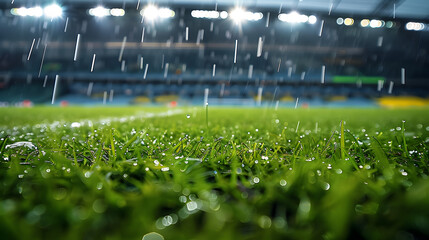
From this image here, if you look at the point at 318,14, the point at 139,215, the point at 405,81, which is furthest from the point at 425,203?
the point at 405,81

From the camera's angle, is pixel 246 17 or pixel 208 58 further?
pixel 208 58

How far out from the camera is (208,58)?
1814cm

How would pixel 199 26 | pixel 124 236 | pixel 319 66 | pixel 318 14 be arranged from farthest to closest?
pixel 319 66 < pixel 199 26 < pixel 318 14 < pixel 124 236

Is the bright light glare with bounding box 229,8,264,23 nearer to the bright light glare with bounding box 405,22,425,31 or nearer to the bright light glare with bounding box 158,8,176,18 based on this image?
the bright light glare with bounding box 158,8,176,18

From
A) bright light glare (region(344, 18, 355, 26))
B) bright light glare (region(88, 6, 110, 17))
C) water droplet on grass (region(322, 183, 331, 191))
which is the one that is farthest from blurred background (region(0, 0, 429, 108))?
water droplet on grass (region(322, 183, 331, 191))

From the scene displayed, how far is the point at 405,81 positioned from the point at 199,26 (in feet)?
48.2

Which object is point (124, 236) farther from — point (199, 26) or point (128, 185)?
point (199, 26)

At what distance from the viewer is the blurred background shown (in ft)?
56.1

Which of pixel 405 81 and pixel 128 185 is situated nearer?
pixel 128 185

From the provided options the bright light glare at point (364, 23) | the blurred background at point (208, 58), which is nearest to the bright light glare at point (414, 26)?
the blurred background at point (208, 58)

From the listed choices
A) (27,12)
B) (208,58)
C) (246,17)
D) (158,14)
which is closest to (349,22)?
(246,17)

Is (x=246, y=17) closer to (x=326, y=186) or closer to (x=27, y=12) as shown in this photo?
(x=27, y=12)

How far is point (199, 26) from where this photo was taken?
57.0ft

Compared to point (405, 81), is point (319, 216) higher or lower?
lower
